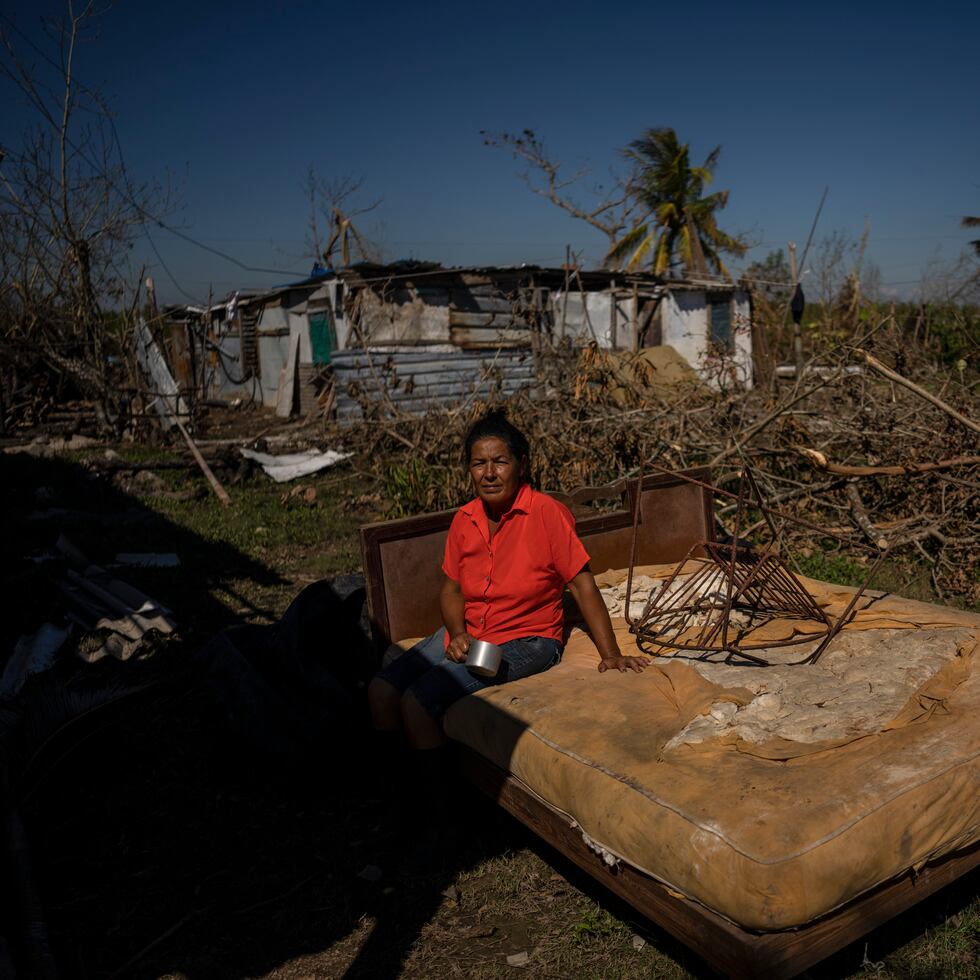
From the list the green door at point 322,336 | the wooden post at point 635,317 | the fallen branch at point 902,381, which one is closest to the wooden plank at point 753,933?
the fallen branch at point 902,381

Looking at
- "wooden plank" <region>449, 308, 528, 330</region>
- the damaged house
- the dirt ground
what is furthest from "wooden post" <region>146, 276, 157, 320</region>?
the dirt ground

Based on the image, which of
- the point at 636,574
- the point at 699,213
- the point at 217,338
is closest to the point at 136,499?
the point at 636,574

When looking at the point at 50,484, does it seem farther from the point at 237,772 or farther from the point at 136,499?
the point at 237,772

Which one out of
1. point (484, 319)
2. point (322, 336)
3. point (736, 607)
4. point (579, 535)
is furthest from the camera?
point (322, 336)

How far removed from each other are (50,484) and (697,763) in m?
10.2

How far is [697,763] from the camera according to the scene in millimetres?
2387

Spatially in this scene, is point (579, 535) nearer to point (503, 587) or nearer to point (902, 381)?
point (503, 587)

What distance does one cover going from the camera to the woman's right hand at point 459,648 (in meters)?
3.22

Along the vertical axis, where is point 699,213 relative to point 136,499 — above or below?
above

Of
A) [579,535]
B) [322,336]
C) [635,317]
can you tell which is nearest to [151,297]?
[322,336]

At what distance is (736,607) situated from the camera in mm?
3986

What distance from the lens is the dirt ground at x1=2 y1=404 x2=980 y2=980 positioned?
2604 millimetres

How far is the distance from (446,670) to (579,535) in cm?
153

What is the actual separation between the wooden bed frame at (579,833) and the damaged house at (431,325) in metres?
5.46
